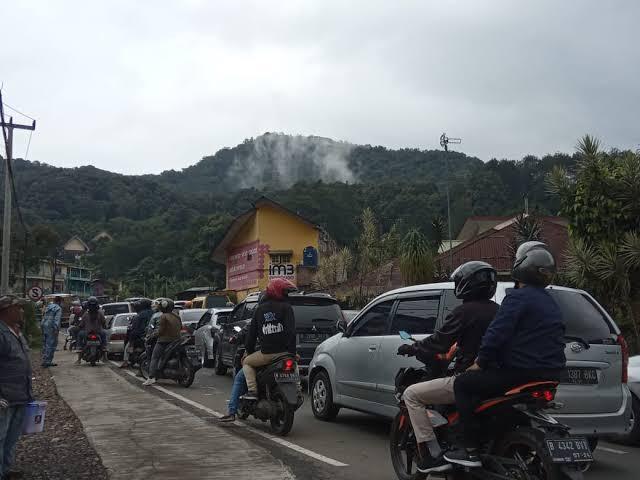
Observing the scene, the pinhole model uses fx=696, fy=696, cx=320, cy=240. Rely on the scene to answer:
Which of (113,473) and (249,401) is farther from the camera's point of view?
(249,401)

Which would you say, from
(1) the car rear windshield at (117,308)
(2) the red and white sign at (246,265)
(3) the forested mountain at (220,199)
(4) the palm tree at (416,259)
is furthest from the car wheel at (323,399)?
(3) the forested mountain at (220,199)

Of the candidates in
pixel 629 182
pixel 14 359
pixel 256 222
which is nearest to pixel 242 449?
pixel 14 359

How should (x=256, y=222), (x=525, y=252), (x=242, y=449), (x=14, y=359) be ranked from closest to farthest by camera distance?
(x=525, y=252) → (x=14, y=359) → (x=242, y=449) → (x=256, y=222)

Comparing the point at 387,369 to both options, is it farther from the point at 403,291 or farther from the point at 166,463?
the point at 166,463

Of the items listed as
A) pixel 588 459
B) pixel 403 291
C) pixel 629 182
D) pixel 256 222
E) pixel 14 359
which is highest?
pixel 256 222

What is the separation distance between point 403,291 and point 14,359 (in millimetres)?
4436

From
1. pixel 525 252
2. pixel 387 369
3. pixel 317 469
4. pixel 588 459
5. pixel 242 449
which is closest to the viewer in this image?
pixel 588 459

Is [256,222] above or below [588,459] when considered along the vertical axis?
above

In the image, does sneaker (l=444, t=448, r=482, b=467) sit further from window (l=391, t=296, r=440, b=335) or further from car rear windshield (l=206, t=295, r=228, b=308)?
car rear windshield (l=206, t=295, r=228, b=308)

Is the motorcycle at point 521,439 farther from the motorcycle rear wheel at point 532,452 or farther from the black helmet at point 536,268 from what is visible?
the black helmet at point 536,268

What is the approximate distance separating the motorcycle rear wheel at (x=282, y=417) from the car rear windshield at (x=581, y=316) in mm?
3470

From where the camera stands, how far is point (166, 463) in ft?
23.0

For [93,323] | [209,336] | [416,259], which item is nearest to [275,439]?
[209,336]

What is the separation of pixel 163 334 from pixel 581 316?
9422 mm
